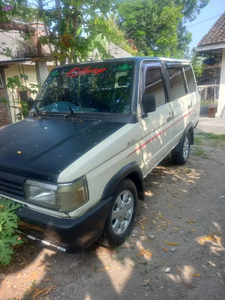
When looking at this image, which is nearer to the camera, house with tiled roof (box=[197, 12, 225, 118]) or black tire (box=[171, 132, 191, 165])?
black tire (box=[171, 132, 191, 165])

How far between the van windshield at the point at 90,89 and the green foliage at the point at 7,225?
1.48 metres

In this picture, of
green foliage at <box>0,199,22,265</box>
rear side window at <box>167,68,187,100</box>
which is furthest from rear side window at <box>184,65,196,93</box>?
green foliage at <box>0,199,22,265</box>

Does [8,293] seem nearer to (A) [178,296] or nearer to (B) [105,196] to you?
(B) [105,196]

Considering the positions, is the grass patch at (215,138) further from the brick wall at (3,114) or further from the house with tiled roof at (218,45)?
the brick wall at (3,114)

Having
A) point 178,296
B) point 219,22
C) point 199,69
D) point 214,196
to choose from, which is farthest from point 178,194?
point 199,69

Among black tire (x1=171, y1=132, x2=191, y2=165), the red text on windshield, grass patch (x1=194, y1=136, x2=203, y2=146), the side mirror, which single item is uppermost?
the red text on windshield

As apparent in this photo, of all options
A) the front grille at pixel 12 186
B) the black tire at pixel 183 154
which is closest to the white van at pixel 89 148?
the front grille at pixel 12 186

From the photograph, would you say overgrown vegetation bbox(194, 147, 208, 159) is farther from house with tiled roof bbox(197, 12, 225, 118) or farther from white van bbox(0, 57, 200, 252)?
house with tiled roof bbox(197, 12, 225, 118)

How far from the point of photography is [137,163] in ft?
9.61

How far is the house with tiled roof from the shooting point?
978cm

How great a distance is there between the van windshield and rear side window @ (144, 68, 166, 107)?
37 centimetres

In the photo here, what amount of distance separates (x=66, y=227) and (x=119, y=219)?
941 mm

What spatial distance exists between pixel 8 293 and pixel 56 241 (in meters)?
0.79

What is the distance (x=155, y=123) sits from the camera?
11.2ft
